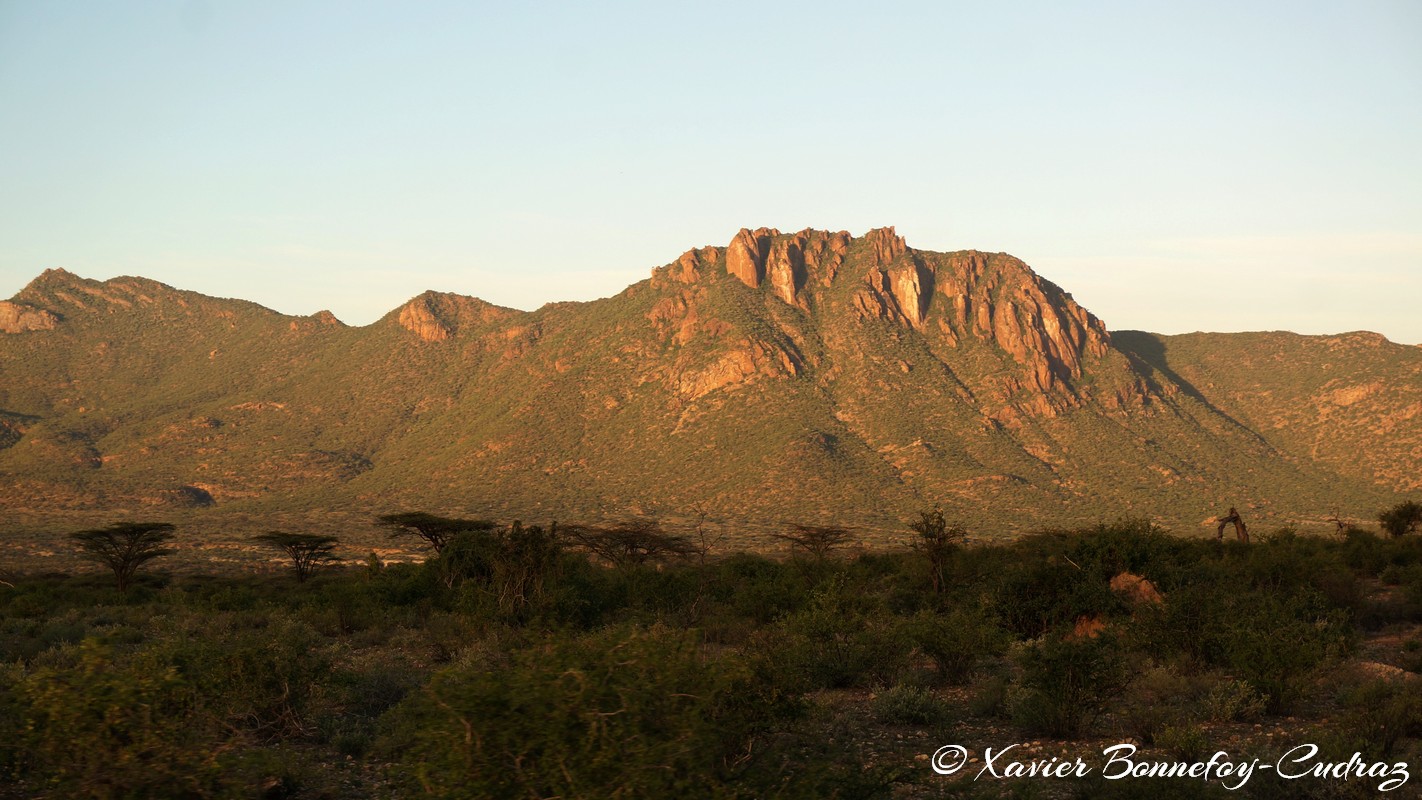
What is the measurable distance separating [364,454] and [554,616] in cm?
10914

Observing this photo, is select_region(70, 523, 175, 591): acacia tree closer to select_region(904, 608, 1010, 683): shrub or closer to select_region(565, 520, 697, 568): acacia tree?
select_region(565, 520, 697, 568): acacia tree

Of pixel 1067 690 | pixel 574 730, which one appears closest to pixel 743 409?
pixel 1067 690

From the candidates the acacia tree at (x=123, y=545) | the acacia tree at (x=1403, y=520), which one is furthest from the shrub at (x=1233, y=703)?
the acacia tree at (x=123, y=545)

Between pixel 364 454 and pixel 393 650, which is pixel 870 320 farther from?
pixel 393 650

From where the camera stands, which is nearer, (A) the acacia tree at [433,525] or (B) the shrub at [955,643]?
(B) the shrub at [955,643]

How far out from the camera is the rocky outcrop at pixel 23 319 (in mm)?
168000

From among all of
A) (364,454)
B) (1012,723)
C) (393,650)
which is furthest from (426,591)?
(364,454)

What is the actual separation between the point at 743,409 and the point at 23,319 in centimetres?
14071

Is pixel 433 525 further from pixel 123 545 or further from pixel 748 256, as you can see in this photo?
pixel 748 256

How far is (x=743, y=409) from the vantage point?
115438mm

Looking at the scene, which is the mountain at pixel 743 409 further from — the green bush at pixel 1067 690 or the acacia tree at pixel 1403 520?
the green bush at pixel 1067 690

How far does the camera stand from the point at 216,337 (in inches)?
6698

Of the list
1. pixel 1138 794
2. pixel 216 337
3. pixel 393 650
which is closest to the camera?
pixel 1138 794

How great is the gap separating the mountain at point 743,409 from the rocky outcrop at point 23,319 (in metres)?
0.47
